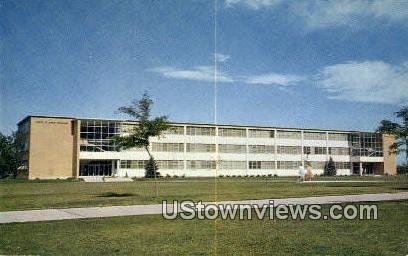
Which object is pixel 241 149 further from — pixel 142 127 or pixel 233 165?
pixel 142 127

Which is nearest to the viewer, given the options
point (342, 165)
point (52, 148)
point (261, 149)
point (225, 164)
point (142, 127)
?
point (142, 127)

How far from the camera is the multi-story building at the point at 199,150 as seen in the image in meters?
68.2

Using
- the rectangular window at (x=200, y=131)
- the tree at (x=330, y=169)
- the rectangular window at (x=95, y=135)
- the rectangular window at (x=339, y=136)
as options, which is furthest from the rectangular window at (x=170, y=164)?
the rectangular window at (x=339, y=136)

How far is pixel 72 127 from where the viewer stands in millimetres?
70062

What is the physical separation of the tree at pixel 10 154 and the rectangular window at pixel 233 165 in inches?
1320

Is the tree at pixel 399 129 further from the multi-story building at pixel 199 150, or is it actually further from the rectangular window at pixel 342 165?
the rectangular window at pixel 342 165

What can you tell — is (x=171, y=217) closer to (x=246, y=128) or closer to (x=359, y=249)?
(x=359, y=249)

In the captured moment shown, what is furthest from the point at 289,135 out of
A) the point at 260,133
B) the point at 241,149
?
the point at 241,149

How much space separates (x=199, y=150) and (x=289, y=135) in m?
19.5

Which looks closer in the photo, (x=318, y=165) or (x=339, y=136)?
(x=318, y=165)

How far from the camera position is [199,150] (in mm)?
79500

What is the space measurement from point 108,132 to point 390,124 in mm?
48818

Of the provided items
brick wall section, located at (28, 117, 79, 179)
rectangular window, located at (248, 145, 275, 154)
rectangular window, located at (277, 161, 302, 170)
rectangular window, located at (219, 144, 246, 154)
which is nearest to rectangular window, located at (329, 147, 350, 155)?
rectangular window, located at (277, 161, 302, 170)

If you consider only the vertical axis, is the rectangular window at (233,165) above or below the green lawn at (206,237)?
above
